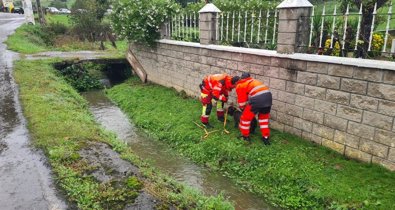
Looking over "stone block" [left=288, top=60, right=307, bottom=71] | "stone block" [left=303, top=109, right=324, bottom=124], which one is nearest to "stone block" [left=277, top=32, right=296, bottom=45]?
"stone block" [left=288, top=60, right=307, bottom=71]

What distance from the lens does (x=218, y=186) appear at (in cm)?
635

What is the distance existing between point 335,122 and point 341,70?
1025mm

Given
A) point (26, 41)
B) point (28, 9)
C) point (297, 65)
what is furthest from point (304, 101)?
point (28, 9)

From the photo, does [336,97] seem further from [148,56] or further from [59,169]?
[148,56]

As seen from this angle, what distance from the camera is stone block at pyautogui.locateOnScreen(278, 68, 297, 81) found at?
6.89 meters

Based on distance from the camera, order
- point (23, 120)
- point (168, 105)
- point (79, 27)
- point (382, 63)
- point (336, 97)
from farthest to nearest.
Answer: point (79, 27), point (168, 105), point (23, 120), point (336, 97), point (382, 63)

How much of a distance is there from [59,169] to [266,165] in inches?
150

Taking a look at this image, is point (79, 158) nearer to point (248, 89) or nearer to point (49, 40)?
point (248, 89)

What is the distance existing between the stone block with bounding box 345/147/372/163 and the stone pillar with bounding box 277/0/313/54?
2269mm

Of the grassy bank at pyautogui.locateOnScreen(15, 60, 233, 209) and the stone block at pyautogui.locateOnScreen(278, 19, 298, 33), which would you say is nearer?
the grassy bank at pyautogui.locateOnScreen(15, 60, 233, 209)

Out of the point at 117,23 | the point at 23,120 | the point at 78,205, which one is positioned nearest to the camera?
the point at 78,205

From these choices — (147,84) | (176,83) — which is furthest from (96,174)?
(147,84)

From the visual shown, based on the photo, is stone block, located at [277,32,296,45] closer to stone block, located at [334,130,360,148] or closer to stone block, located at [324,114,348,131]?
stone block, located at [324,114,348,131]

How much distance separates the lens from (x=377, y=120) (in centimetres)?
554
